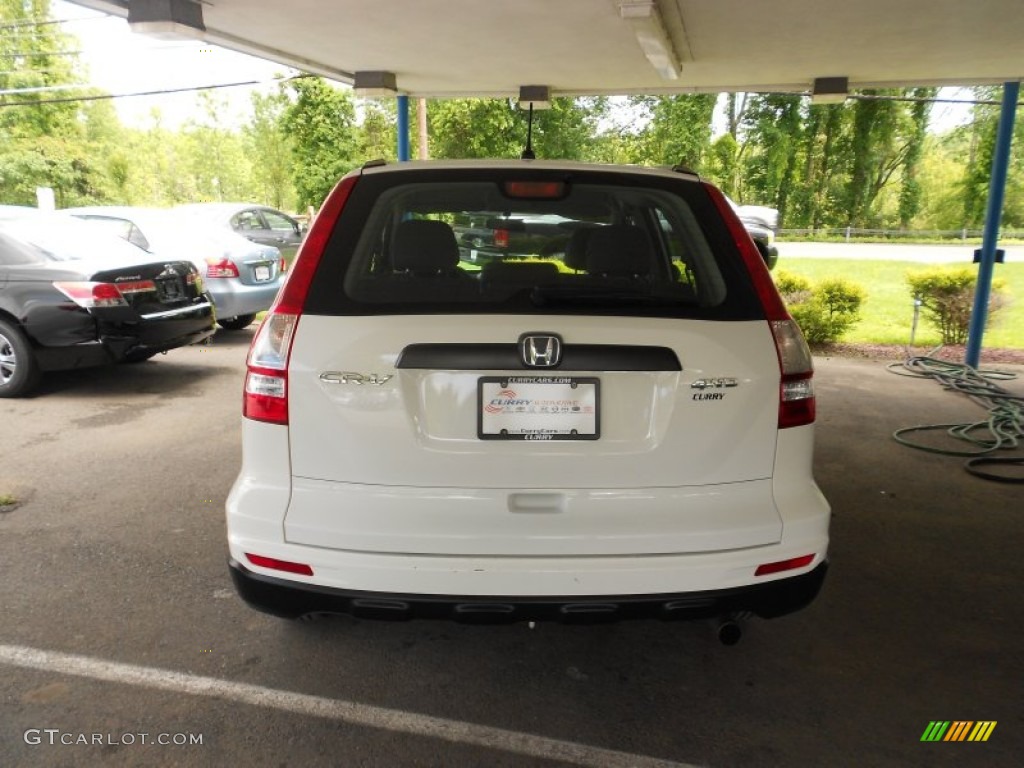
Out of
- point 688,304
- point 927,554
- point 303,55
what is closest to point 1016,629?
point 927,554

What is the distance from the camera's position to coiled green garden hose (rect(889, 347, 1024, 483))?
16.4 feet

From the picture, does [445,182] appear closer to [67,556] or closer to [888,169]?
[67,556]

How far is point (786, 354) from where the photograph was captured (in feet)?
7.07

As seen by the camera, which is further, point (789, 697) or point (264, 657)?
point (264, 657)

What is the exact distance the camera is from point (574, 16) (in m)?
5.44

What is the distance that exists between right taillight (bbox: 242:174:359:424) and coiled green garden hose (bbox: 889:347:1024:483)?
4567 mm

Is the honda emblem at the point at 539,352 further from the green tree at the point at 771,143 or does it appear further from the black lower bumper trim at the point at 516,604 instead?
the green tree at the point at 771,143

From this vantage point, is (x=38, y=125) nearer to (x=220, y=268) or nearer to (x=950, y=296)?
(x=220, y=268)

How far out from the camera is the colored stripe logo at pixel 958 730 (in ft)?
7.50

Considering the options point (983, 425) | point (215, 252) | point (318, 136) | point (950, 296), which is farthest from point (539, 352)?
point (318, 136)

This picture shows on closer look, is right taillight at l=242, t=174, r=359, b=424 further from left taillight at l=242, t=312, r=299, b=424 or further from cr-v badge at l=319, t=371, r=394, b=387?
cr-v badge at l=319, t=371, r=394, b=387

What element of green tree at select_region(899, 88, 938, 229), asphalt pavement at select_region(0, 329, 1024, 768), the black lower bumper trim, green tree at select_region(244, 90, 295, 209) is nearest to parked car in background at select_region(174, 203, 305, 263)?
asphalt pavement at select_region(0, 329, 1024, 768)

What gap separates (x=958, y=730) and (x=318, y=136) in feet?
87.3

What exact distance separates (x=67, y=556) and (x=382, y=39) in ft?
15.8
